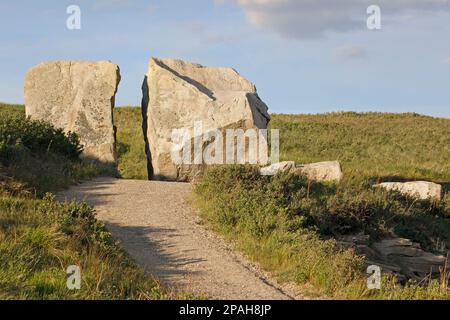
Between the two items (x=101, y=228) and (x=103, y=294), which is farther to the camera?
(x=101, y=228)

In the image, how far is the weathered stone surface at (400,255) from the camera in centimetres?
1369

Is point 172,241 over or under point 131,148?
under

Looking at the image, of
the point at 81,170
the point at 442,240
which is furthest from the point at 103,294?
the point at 442,240

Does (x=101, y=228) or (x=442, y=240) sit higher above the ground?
(x=101, y=228)

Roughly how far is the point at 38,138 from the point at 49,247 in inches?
340

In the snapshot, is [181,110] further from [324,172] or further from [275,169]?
[324,172]

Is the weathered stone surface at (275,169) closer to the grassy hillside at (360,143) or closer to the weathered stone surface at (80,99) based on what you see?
the grassy hillside at (360,143)

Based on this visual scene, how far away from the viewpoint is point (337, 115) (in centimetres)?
6581

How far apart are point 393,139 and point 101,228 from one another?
37599mm

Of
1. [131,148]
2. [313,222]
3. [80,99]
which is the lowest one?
[313,222]

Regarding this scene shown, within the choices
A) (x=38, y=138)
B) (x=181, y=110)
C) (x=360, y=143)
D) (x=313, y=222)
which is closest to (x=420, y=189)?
(x=313, y=222)

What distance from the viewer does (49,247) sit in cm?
1020
